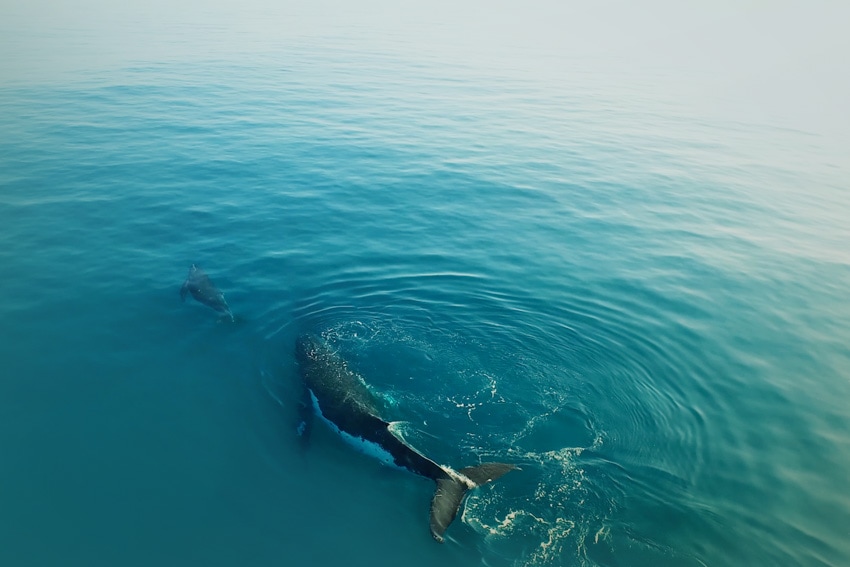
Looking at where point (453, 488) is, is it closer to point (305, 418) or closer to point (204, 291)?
point (305, 418)

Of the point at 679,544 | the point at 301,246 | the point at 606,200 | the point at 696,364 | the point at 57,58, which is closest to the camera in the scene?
the point at 679,544

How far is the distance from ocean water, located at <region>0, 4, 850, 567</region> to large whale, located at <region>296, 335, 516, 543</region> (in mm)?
420

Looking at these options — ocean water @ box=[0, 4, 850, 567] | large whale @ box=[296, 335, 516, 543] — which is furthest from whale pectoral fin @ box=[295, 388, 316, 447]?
ocean water @ box=[0, 4, 850, 567]

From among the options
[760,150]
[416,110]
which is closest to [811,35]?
[760,150]

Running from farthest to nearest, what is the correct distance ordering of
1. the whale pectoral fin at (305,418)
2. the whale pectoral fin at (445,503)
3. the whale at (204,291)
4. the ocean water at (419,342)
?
the whale at (204,291), the whale pectoral fin at (305,418), the ocean water at (419,342), the whale pectoral fin at (445,503)

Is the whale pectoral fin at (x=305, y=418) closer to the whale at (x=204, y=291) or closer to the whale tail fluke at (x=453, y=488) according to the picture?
the whale tail fluke at (x=453, y=488)

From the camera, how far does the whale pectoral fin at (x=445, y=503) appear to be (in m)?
12.6

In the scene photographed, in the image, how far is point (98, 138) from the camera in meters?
38.1

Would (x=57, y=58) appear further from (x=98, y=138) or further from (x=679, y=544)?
(x=679, y=544)

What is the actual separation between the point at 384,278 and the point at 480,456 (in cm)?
1036

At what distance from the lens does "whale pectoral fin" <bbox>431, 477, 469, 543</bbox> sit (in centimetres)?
1256

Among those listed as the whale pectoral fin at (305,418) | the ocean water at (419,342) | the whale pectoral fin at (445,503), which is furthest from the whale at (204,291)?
the whale pectoral fin at (445,503)

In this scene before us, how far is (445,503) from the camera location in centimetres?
1298

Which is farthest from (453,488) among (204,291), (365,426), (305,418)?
(204,291)
